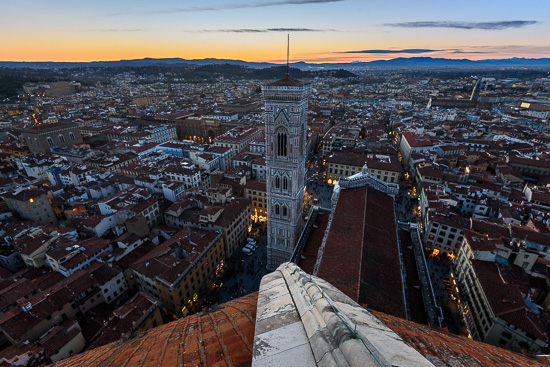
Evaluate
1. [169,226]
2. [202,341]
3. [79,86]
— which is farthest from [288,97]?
[79,86]

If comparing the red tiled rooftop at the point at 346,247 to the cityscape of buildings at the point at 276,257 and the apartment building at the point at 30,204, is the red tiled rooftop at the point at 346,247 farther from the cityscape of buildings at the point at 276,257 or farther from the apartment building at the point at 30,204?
the apartment building at the point at 30,204

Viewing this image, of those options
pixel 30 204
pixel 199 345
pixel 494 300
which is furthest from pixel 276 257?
pixel 30 204

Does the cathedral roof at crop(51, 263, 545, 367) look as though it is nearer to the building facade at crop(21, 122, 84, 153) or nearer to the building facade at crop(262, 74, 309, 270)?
the building facade at crop(262, 74, 309, 270)

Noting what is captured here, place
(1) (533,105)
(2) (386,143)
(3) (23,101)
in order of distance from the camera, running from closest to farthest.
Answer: (2) (386,143)
(1) (533,105)
(3) (23,101)

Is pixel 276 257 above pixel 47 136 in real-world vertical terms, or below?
below

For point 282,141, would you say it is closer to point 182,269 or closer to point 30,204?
point 182,269

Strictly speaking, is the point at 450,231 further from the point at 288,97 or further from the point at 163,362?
the point at 163,362
